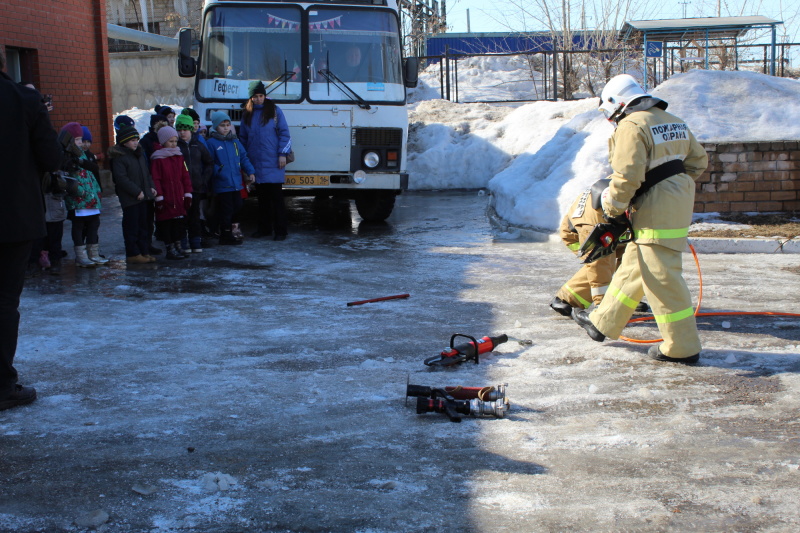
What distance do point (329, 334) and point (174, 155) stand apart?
375 centimetres

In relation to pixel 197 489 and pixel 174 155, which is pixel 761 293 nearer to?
pixel 197 489

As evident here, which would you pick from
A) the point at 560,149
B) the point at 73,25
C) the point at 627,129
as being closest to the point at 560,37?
the point at 560,149

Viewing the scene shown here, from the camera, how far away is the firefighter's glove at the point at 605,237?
5.30 meters

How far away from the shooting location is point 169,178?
339 inches

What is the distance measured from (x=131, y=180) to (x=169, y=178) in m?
0.46

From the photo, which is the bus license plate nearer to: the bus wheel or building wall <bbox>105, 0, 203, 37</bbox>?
the bus wheel

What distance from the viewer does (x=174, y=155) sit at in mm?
8656

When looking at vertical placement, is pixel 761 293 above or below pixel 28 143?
below

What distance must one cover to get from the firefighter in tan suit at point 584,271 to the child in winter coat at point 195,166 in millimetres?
4552

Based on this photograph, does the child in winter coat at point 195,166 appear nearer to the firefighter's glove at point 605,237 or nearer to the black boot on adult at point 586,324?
the black boot on adult at point 586,324

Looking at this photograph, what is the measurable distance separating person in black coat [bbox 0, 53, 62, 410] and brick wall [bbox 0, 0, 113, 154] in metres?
9.66

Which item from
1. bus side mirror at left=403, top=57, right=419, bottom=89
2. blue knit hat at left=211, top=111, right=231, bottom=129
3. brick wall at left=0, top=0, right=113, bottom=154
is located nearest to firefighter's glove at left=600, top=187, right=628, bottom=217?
blue knit hat at left=211, top=111, right=231, bottom=129

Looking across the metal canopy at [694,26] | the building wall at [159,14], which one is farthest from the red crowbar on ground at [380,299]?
the building wall at [159,14]

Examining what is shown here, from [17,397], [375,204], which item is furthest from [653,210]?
[375,204]
